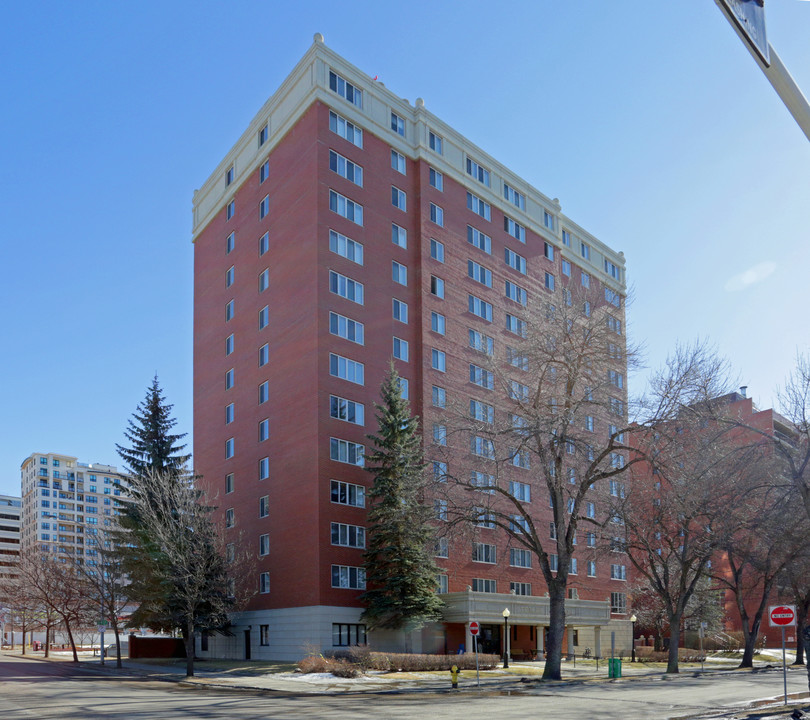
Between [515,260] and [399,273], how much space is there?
49.0ft

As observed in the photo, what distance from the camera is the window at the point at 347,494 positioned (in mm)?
47812

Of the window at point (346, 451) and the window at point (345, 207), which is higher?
the window at point (345, 207)

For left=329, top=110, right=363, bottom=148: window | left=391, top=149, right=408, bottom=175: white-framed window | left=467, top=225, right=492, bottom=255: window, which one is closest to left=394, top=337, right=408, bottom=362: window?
left=467, top=225, right=492, bottom=255: window

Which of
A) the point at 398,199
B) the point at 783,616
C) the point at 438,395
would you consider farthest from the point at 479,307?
the point at 783,616

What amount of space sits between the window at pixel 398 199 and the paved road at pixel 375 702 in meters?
35.1

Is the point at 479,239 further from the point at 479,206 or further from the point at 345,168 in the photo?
the point at 345,168

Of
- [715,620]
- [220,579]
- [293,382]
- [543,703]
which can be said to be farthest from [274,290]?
[715,620]

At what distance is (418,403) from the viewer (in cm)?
5538

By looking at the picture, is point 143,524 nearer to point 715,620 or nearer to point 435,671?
point 435,671

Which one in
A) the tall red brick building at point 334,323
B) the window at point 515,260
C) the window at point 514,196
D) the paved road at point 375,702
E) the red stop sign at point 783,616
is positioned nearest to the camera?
the paved road at point 375,702

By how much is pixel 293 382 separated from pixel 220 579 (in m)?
14.2

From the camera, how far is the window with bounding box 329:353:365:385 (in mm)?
49625

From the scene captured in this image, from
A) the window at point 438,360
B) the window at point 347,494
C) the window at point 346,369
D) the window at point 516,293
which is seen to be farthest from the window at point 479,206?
the window at point 347,494

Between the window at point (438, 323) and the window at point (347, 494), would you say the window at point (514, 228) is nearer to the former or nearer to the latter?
the window at point (438, 323)
